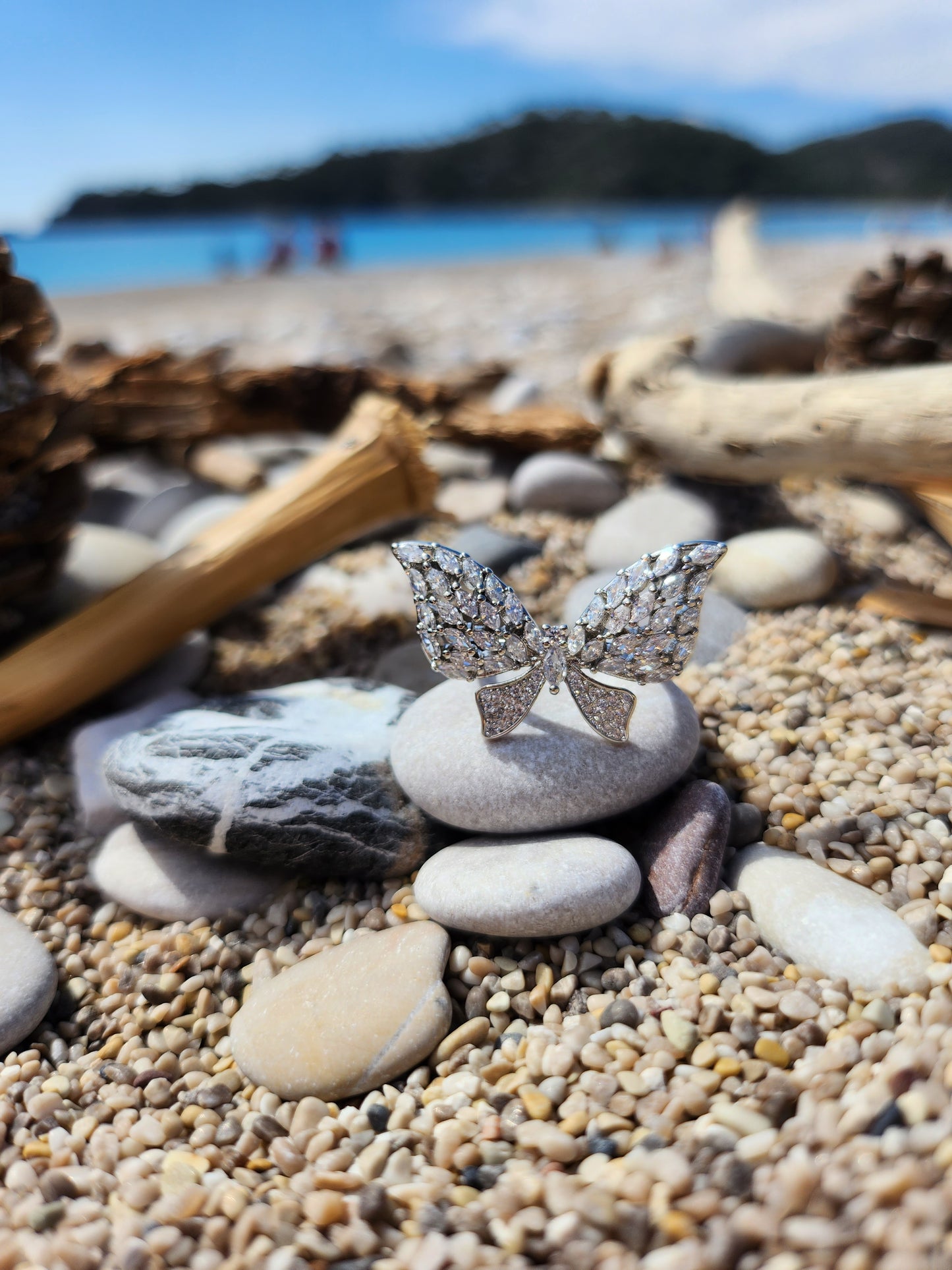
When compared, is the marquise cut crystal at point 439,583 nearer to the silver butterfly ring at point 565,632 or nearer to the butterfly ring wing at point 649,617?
the silver butterfly ring at point 565,632

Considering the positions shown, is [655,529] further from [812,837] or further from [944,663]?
[812,837]

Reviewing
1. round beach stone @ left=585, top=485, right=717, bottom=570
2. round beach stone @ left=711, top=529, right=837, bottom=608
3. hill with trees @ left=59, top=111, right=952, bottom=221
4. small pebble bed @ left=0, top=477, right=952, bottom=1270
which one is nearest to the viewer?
small pebble bed @ left=0, top=477, right=952, bottom=1270

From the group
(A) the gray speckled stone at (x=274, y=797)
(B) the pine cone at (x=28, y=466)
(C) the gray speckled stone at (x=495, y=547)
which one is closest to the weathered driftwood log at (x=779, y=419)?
(C) the gray speckled stone at (x=495, y=547)

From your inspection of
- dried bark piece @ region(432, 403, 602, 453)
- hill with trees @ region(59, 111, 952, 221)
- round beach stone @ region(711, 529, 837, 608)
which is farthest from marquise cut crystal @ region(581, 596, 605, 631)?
hill with trees @ region(59, 111, 952, 221)

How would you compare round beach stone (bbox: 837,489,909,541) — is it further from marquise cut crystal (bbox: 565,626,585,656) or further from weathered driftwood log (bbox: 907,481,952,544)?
marquise cut crystal (bbox: 565,626,585,656)

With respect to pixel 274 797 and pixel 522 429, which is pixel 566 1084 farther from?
pixel 522 429

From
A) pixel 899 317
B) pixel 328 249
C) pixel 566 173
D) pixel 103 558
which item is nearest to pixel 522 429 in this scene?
pixel 899 317
